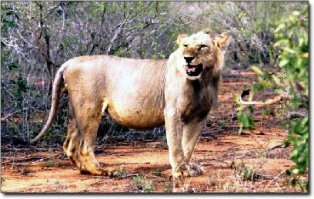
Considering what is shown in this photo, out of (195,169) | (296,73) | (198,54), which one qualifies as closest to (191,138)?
(195,169)

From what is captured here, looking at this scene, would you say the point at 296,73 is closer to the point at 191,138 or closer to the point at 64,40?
the point at 191,138

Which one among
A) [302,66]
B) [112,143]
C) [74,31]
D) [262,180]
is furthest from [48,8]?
[302,66]

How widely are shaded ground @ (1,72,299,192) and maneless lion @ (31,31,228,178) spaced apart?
22 centimetres

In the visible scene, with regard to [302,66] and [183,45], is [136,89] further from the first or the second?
[302,66]

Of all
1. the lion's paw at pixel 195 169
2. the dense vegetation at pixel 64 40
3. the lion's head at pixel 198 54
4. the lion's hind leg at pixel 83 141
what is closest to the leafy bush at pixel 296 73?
the lion's head at pixel 198 54

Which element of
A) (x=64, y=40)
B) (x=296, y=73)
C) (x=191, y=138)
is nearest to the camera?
(x=296, y=73)

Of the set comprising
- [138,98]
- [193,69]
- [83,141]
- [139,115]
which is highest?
[193,69]

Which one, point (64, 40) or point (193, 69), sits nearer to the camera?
point (193, 69)

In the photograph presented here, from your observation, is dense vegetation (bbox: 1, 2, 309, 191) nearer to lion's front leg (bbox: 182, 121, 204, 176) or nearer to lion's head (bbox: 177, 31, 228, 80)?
lion's front leg (bbox: 182, 121, 204, 176)

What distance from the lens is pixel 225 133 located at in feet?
27.7

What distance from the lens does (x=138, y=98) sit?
6406 mm

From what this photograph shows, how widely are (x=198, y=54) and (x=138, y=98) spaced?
703 mm

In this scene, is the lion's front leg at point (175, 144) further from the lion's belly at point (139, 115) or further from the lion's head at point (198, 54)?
the lion's head at point (198, 54)

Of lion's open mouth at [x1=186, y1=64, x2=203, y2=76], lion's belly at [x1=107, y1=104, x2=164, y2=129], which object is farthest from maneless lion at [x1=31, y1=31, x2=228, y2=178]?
lion's open mouth at [x1=186, y1=64, x2=203, y2=76]
